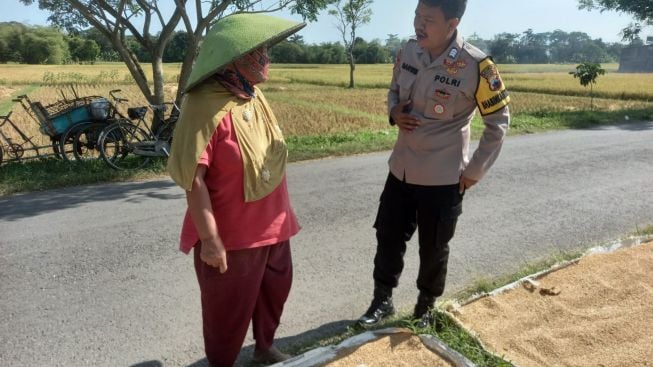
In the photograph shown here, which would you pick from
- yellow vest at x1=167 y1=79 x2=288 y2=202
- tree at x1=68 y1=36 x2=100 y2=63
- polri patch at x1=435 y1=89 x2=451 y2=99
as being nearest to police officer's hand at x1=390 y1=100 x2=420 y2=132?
polri patch at x1=435 y1=89 x2=451 y2=99

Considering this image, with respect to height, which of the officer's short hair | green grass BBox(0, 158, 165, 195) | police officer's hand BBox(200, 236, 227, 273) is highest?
the officer's short hair

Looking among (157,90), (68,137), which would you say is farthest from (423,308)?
(157,90)

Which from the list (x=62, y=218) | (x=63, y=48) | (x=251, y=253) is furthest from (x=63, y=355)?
(x=63, y=48)

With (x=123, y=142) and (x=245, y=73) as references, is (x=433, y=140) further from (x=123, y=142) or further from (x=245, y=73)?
(x=123, y=142)

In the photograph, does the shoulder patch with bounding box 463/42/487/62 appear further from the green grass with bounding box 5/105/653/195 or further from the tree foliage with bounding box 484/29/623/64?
the tree foliage with bounding box 484/29/623/64

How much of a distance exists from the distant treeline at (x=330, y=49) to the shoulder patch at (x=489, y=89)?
3538 centimetres

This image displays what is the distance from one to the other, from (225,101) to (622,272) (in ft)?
9.17

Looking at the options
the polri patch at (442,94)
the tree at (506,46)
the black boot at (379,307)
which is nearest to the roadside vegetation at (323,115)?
the black boot at (379,307)

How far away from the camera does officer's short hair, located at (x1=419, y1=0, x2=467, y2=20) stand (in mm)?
2293

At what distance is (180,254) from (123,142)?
12.7 feet

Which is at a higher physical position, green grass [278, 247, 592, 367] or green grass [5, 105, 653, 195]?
green grass [5, 105, 653, 195]

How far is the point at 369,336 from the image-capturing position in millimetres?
2541

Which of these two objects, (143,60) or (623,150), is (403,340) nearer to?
(623,150)

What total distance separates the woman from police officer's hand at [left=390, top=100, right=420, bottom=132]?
0.73 meters
